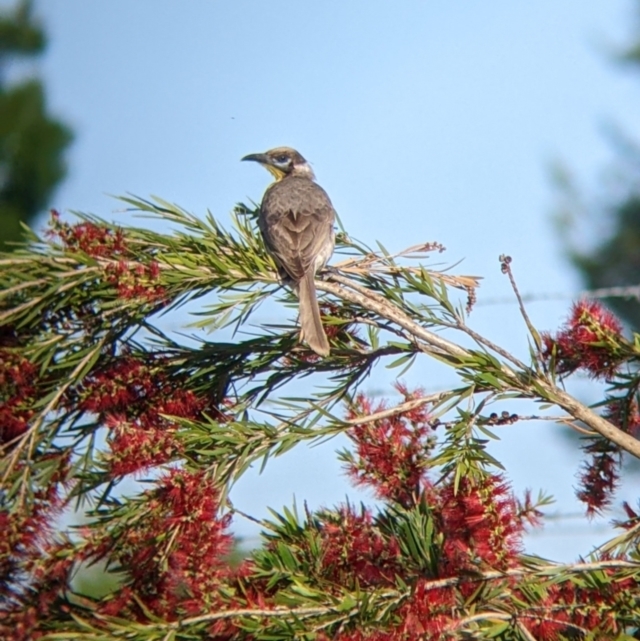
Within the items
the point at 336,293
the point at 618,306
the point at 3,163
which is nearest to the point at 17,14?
the point at 3,163

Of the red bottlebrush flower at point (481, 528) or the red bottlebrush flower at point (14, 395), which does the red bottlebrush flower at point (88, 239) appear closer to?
the red bottlebrush flower at point (14, 395)

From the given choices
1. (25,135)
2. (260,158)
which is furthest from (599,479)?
(25,135)

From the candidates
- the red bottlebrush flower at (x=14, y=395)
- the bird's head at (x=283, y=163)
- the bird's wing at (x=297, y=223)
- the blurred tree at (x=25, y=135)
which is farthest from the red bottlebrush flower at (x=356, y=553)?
the blurred tree at (x=25, y=135)

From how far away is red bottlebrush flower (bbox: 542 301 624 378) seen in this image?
1652 mm

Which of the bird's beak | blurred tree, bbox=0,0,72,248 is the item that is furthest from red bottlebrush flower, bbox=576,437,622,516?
blurred tree, bbox=0,0,72,248

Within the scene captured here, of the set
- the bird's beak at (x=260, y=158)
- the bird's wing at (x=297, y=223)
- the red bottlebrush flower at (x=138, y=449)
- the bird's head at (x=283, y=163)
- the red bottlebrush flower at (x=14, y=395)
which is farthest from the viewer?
the bird's head at (x=283, y=163)

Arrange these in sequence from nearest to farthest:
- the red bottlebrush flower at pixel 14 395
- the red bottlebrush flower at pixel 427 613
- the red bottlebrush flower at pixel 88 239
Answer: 1. the red bottlebrush flower at pixel 427 613
2. the red bottlebrush flower at pixel 14 395
3. the red bottlebrush flower at pixel 88 239

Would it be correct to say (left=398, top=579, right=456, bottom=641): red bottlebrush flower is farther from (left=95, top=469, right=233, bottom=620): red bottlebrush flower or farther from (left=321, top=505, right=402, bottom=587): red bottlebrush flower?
(left=95, top=469, right=233, bottom=620): red bottlebrush flower

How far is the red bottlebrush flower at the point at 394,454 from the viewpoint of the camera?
1585mm

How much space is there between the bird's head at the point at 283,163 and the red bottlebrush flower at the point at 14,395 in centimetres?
313

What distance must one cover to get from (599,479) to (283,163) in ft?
11.0

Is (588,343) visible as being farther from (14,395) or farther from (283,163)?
(283,163)

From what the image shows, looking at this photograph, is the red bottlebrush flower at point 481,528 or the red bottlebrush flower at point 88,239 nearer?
the red bottlebrush flower at point 481,528

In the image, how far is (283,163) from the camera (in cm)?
482
